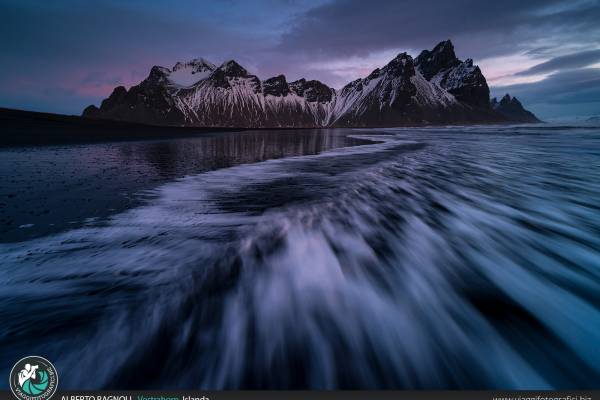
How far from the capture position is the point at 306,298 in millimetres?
3215

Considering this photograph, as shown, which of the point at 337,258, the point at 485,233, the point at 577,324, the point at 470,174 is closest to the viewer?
the point at 577,324

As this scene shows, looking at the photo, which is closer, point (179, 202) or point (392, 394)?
point (392, 394)

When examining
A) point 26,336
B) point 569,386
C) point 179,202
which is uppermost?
point 179,202

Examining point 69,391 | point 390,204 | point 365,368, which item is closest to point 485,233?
point 390,204

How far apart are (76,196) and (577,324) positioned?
367 inches

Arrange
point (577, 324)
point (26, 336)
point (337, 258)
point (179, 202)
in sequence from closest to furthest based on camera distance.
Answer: point (26, 336) < point (577, 324) < point (337, 258) < point (179, 202)

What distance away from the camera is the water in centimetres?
228

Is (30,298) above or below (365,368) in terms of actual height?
above

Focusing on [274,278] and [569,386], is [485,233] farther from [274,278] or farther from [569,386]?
[274,278]

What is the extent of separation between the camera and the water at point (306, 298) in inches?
89.8

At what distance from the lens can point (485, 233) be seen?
16.8 feet

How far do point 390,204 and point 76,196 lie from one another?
7.80 m

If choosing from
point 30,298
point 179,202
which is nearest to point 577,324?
point 30,298

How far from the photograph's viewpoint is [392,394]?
7.07ft
